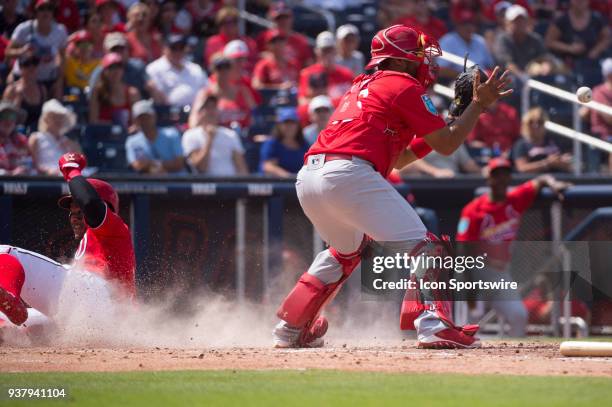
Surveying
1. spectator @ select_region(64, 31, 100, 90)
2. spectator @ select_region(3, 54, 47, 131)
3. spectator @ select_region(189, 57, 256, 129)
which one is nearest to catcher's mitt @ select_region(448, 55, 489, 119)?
spectator @ select_region(189, 57, 256, 129)

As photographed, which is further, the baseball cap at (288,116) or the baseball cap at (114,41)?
the baseball cap at (114,41)

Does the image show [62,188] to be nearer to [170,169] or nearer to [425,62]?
[170,169]

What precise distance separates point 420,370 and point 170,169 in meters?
5.66

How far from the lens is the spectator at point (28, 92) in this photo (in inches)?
454

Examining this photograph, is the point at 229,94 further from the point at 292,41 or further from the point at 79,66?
the point at 292,41

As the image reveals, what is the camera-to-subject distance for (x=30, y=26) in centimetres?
1238

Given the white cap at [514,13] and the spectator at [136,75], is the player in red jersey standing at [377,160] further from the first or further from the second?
the white cap at [514,13]

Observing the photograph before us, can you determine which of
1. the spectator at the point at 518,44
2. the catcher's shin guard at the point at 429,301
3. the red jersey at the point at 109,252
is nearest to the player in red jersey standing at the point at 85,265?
the red jersey at the point at 109,252

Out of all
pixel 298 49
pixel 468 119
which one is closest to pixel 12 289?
pixel 468 119

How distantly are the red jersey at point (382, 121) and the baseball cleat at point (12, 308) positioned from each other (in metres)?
2.13

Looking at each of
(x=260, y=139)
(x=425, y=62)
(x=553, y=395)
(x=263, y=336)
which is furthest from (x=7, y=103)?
(x=553, y=395)

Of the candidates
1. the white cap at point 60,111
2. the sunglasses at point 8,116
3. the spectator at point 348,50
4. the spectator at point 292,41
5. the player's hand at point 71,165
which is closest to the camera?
the player's hand at point 71,165

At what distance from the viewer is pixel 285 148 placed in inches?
464

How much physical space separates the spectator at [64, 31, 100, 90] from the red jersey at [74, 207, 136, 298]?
5185mm
